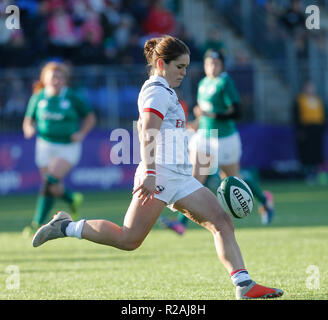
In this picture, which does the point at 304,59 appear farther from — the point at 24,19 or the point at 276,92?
the point at 24,19

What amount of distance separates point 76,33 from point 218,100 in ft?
31.2

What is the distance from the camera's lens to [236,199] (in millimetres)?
6547

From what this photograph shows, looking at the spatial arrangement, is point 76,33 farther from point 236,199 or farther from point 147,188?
point 147,188

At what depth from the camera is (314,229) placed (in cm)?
1074

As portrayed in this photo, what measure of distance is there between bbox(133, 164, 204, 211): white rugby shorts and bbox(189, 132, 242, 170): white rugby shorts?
13.3 feet

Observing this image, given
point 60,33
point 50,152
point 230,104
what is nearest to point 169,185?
point 230,104

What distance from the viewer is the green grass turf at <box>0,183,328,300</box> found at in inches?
260

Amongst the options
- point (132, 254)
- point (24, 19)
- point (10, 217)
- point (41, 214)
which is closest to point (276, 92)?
point (24, 19)

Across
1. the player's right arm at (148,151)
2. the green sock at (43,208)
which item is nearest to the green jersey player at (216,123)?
the green sock at (43,208)

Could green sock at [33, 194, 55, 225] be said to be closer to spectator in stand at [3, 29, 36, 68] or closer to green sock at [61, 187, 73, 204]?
green sock at [61, 187, 73, 204]

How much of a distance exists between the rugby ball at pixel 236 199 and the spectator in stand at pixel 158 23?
1463 centimetres

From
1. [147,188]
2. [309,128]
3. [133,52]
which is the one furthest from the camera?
[309,128]

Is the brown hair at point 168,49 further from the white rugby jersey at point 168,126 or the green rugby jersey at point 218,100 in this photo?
the green rugby jersey at point 218,100

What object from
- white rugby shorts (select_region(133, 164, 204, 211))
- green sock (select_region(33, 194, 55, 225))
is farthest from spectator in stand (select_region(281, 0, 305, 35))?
white rugby shorts (select_region(133, 164, 204, 211))
